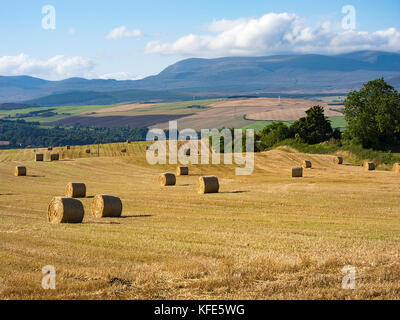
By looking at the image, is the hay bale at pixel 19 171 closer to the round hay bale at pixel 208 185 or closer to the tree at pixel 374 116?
the round hay bale at pixel 208 185

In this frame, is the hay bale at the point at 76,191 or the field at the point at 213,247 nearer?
the field at the point at 213,247

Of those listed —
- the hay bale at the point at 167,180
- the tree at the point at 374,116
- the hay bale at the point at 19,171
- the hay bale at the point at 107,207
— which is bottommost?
the hay bale at the point at 19,171

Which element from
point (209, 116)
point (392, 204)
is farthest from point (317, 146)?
point (209, 116)

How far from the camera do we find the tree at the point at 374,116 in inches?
2653

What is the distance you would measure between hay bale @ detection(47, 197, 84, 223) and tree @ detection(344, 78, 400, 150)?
5212 centimetres

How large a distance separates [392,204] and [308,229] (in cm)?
1095

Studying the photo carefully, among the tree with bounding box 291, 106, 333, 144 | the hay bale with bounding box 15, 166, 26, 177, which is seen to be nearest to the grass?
the tree with bounding box 291, 106, 333, 144

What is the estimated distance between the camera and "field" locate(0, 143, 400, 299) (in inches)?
404

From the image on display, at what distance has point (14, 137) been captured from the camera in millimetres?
171000

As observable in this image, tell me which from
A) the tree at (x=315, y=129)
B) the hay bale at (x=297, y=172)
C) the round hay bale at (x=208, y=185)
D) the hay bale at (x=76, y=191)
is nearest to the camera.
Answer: the hay bale at (x=76, y=191)

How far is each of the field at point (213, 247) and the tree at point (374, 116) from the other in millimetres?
35801

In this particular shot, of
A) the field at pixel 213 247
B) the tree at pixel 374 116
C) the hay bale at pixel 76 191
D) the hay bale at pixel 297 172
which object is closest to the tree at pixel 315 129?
the tree at pixel 374 116

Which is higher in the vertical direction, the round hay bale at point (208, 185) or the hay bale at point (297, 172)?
the round hay bale at point (208, 185)

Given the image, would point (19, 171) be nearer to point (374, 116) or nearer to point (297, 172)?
point (297, 172)
